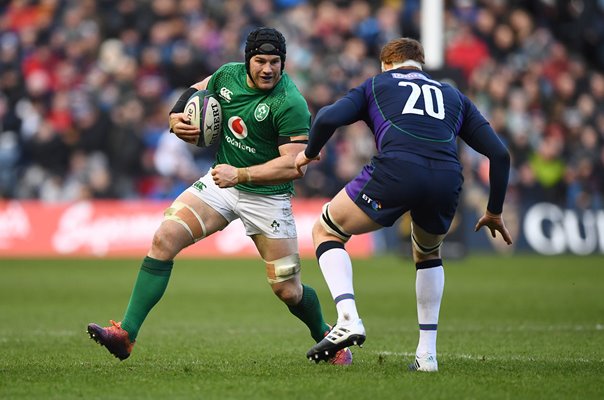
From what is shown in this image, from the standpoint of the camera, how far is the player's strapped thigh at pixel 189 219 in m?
8.23

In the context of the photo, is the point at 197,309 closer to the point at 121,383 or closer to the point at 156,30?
the point at 121,383

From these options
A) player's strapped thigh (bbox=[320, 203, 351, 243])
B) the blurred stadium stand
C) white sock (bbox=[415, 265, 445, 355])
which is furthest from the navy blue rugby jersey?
the blurred stadium stand

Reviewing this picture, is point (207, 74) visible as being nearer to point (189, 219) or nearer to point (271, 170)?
point (189, 219)

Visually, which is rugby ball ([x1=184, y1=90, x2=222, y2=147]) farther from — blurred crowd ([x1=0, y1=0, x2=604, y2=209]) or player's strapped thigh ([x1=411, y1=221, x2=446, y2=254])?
blurred crowd ([x1=0, y1=0, x2=604, y2=209])

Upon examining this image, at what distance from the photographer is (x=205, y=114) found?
27.2ft

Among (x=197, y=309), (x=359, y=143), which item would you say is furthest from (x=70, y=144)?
(x=197, y=309)

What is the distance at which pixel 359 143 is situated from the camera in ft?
77.2

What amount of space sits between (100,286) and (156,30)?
9.22 metres

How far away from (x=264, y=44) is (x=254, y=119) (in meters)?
0.56

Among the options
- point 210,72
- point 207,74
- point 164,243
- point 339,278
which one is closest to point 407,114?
point 339,278

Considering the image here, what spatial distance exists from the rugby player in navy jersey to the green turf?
46 cm

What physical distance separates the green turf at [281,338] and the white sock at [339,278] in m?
0.45

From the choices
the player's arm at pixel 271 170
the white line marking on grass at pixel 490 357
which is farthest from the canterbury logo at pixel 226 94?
the white line marking on grass at pixel 490 357

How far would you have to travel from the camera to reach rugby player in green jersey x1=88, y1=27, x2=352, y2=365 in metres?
8.12
